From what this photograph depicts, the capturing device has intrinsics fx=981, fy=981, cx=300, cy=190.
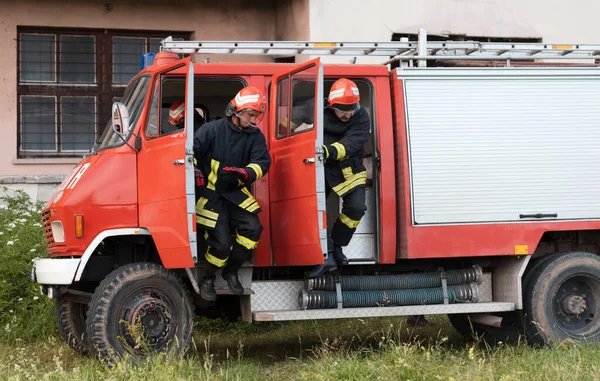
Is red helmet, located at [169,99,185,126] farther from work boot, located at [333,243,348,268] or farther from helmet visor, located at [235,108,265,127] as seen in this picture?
work boot, located at [333,243,348,268]

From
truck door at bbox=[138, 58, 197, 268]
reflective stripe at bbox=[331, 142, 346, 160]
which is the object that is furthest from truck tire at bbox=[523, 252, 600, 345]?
truck door at bbox=[138, 58, 197, 268]

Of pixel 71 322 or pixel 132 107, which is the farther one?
pixel 71 322

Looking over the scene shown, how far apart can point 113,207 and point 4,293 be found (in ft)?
9.24

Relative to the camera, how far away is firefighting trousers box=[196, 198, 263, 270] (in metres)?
7.83

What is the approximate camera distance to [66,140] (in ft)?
46.6

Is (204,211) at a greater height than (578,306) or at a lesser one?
greater

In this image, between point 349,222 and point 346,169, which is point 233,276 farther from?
point 346,169

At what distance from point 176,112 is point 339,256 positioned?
182 cm

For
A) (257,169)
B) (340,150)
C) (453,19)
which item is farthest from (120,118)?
(453,19)

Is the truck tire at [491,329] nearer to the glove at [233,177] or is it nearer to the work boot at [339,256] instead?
the work boot at [339,256]

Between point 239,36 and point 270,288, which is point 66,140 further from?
point 270,288

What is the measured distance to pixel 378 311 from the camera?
826 centimetres

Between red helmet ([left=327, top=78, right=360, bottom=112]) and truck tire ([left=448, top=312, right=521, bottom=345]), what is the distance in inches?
91.5

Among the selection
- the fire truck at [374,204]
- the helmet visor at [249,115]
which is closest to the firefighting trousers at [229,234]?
the fire truck at [374,204]
